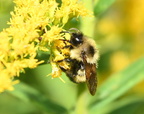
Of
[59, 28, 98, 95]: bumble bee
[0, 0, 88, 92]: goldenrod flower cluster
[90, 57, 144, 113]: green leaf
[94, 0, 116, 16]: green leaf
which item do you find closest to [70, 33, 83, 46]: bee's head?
[59, 28, 98, 95]: bumble bee

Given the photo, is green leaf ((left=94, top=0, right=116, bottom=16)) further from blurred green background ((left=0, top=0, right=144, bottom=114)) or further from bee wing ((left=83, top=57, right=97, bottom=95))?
bee wing ((left=83, top=57, right=97, bottom=95))

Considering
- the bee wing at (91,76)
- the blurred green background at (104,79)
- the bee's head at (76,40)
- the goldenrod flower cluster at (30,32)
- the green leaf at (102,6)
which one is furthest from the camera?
the blurred green background at (104,79)

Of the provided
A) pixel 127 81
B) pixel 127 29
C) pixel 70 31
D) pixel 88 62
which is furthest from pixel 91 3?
pixel 127 29

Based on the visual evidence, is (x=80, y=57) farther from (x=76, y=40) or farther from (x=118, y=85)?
(x=118, y=85)

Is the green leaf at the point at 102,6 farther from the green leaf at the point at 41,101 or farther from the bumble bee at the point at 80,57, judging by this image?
the green leaf at the point at 41,101

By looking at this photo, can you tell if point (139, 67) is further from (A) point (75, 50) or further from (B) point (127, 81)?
(A) point (75, 50)

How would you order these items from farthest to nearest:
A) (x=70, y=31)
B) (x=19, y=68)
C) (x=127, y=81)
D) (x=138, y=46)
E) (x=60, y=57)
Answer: (x=138, y=46), (x=127, y=81), (x=70, y=31), (x=60, y=57), (x=19, y=68)

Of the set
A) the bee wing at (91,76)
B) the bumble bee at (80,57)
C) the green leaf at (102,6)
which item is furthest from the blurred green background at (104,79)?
the bee wing at (91,76)
